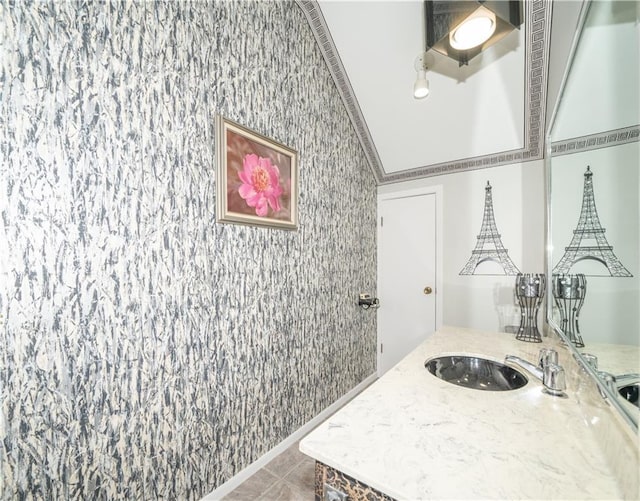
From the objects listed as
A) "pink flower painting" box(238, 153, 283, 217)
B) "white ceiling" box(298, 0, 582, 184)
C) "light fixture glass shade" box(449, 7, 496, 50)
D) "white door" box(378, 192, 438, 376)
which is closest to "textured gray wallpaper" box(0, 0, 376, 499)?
"pink flower painting" box(238, 153, 283, 217)

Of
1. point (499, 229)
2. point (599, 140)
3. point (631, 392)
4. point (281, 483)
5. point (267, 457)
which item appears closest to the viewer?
point (631, 392)

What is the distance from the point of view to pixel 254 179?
1698 mm

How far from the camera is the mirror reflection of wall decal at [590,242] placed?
0.79m

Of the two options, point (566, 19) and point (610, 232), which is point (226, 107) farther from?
point (566, 19)

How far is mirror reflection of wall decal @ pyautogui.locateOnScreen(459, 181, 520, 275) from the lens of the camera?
97.2 inches

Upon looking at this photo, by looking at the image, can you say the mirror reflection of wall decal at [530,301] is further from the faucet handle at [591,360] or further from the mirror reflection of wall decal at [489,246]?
the faucet handle at [591,360]

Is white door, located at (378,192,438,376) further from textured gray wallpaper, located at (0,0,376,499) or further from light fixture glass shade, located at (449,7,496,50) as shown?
light fixture glass shade, located at (449,7,496,50)

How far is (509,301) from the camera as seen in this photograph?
2424 mm

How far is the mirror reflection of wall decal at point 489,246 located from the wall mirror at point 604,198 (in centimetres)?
129

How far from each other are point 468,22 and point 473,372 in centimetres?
180

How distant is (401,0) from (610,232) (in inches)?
78.5

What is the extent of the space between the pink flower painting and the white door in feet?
5.31

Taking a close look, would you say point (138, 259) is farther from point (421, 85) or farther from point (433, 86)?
point (433, 86)

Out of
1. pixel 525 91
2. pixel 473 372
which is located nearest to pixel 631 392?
pixel 473 372
